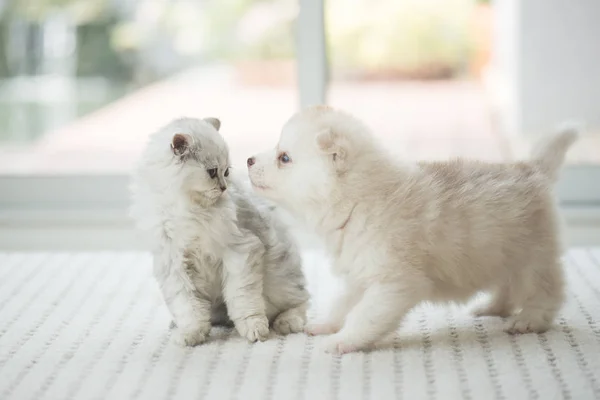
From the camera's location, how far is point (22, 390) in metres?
1.51

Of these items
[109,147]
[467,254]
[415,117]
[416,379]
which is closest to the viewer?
[416,379]

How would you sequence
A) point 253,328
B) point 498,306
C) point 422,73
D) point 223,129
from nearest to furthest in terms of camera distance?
point 253,328, point 498,306, point 223,129, point 422,73

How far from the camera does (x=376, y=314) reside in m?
1.60

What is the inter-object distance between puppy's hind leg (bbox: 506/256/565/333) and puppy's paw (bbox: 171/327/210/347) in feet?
2.06

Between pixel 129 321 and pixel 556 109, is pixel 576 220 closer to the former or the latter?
pixel 556 109

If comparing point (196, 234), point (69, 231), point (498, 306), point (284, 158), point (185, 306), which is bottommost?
point (69, 231)

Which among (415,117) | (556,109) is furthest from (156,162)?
(415,117)

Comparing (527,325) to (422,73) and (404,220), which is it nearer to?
(404,220)

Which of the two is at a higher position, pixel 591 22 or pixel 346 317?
pixel 591 22

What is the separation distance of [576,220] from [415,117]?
154 centimetres

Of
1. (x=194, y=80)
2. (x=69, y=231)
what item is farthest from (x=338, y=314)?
(x=194, y=80)

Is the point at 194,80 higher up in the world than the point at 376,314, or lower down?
higher up

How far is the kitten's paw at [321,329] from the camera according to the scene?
1.77m

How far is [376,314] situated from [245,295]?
268 millimetres
